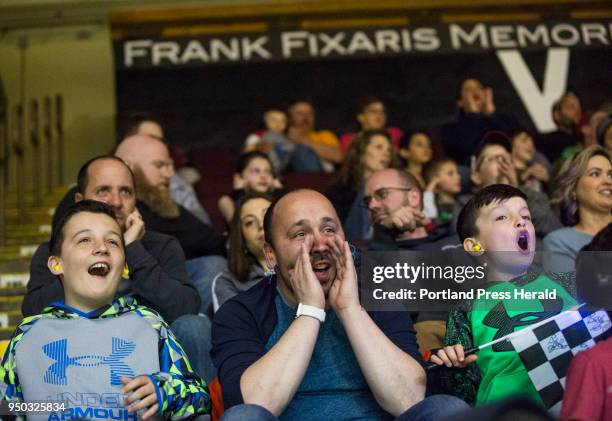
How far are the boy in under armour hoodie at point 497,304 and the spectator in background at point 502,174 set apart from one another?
1.44 m

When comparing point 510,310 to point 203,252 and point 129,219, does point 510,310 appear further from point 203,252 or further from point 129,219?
point 203,252

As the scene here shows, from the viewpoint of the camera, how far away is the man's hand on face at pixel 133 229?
3.53m

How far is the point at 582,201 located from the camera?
412 cm

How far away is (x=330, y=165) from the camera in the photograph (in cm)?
629

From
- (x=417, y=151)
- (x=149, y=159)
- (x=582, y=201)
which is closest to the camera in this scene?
(x=582, y=201)

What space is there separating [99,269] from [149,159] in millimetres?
1642

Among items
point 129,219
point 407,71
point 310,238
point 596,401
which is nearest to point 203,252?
point 129,219

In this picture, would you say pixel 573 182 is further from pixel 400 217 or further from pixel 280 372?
pixel 280 372

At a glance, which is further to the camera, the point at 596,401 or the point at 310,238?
the point at 310,238

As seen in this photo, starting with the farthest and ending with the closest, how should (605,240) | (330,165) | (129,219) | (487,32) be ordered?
(487,32), (330,165), (129,219), (605,240)

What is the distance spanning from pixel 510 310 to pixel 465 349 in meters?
0.16

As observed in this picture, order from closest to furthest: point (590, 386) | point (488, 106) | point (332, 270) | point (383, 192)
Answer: point (590, 386)
point (332, 270)
point (383, 192)
point (488, 106)

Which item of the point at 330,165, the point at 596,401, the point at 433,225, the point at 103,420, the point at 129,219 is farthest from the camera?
the point at 330,165

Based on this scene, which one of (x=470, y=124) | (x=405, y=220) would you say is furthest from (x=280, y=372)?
(x=470, y=124)
